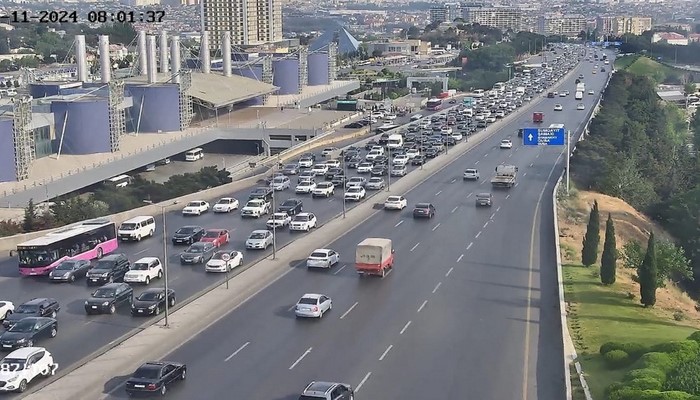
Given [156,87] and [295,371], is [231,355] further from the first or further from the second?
[156,87]

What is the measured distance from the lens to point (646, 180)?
70.5 m

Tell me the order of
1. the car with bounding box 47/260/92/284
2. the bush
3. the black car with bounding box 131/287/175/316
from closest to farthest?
1. the bush
2. the black car with bounding box 131/287/175/316
3. the car with bounding box 47/260/92/284

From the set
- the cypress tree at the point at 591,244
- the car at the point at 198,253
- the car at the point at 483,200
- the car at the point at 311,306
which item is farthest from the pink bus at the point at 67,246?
the car at the point at 483,200

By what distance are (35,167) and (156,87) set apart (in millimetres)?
20325

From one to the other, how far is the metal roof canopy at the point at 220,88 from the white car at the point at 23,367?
60.9 m

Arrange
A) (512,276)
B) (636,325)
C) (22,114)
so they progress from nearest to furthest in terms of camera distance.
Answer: (636,325) → (512,276) → (22,114)

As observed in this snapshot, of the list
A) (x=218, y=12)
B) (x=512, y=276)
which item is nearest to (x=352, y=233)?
(x=512, y=276)

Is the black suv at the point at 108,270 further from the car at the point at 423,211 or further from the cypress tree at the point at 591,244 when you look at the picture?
the cypress tree at the point at 591,244

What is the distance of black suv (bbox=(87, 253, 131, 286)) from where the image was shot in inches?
1340

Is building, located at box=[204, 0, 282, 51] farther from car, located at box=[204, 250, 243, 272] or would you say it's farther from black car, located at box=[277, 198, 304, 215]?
car, located at box=[204, 250, 243, 272]

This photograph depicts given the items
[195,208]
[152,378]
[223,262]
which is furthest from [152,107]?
[152,378]

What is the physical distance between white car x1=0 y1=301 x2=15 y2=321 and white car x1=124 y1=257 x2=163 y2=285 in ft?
15.9

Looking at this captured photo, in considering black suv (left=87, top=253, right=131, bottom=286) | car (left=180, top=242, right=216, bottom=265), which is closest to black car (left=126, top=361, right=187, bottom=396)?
black suv (left=87, top=253, right=131, bottom=286)

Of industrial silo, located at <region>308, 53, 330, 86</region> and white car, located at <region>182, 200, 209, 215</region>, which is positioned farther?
industrial silo, located at <region>308, 53, 330, 86</region>
